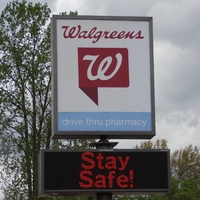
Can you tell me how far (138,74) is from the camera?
67.3ft

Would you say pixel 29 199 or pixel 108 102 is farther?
pixel 29 199

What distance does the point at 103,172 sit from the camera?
1847 cm

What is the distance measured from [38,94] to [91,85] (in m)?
16.1

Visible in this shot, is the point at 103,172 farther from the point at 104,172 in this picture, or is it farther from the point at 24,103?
the point at 24,103

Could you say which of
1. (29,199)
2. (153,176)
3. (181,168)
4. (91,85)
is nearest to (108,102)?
(91,85)

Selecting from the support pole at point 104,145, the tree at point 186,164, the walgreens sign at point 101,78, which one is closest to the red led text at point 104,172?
the support pole at point 104,145

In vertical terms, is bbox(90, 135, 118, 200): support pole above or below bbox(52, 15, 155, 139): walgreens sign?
below

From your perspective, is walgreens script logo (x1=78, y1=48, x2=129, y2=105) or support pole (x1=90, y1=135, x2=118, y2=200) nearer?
support pole (x1=90, y1=135, x2=118, y2=200)

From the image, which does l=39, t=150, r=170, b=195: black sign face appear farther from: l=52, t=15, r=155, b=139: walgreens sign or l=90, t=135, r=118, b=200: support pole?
l=52, t=15, r=155, b=139: walgreens sign

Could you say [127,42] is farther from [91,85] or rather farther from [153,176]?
[153,176]

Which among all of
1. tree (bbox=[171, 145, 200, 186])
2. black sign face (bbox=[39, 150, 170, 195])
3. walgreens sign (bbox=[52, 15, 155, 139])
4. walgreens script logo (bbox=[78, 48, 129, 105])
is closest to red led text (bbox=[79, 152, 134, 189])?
black sign face (bbox=[39, 150, 170, 195])

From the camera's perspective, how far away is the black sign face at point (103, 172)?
18297mm

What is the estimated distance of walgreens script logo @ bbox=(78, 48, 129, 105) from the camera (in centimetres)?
2016

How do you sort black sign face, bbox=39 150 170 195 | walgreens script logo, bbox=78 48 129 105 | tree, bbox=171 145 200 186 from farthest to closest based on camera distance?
tree, bbox=171 145 200 186, walgreens script logo, bbox=78 48 129 105, black sign face, bbox=39 150 170 195
